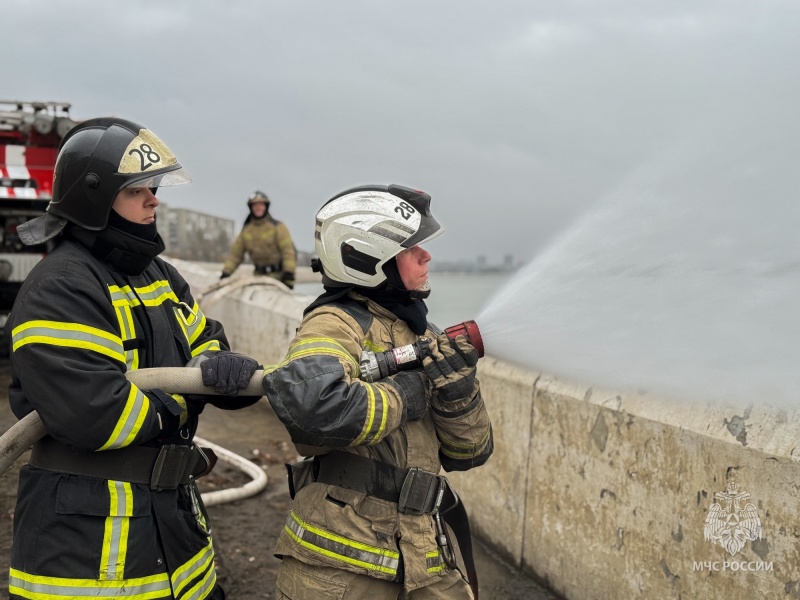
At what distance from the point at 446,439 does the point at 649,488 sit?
1122mm

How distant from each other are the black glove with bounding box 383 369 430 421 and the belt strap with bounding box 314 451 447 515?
0.21 meters

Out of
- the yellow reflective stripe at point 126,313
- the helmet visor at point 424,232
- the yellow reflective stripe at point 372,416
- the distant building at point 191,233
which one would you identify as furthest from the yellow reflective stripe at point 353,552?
the distant building at point 191,233

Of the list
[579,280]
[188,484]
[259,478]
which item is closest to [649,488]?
[579,280]

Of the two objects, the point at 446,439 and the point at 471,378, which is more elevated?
the point at 471,378

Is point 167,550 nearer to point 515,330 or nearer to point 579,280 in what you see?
point 515,330

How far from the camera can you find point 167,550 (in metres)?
2.39

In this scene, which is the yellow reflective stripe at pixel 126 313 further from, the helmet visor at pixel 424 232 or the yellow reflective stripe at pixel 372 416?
the helmet visor at pixel 424 232

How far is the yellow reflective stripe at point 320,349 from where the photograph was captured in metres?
2.26

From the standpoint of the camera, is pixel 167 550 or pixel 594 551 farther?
pixel 594 551

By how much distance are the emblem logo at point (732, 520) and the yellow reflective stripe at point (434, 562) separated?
1.09 metres

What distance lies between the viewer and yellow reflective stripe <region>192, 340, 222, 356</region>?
2.77m

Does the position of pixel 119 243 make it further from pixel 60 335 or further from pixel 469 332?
pixel 469 332

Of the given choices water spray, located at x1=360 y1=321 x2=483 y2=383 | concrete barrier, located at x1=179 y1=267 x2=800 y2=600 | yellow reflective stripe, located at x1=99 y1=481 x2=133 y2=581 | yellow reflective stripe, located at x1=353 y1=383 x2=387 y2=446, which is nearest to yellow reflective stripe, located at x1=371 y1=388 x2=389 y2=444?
yellow reflective stripe, located at x1=353 y1=383 x2=387 y2=446

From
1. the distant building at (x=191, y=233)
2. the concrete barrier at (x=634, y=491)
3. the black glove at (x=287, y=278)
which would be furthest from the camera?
the distant building at (x=191, y=233)
